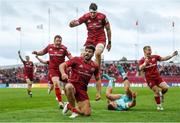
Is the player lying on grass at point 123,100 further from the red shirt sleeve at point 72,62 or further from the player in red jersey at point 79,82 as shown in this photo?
the red shirt sleeve at point 72,62

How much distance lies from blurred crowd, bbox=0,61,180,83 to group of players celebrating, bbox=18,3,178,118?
50133mm

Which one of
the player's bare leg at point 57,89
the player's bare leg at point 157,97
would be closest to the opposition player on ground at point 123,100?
the player's bare leg at point 157,97

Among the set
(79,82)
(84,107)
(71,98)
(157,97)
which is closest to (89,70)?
(79,82)

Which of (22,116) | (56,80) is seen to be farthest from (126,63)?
(22,116)

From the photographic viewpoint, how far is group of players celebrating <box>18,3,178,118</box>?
16062 millimetres

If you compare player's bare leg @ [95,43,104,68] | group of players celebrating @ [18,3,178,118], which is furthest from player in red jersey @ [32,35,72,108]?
player's bare leg @ [95,43,104,68]

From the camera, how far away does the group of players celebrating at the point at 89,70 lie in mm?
16062

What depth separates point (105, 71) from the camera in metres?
76.8

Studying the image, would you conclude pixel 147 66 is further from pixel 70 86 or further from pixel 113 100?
pixel 70 86

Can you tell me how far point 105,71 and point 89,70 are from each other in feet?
199

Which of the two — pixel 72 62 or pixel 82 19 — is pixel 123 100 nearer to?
pixel 82 19

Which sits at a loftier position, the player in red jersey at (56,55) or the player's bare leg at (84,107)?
the player in red jersey at (56,55)

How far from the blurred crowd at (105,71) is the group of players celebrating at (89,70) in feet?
164

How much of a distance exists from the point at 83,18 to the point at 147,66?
3252 mm
